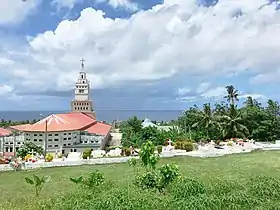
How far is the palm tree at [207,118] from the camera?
36344mm

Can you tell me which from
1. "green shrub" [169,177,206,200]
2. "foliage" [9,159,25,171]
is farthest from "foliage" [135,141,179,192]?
"foliage" [9,159,25,171]

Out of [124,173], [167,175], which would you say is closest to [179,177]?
[167,175]

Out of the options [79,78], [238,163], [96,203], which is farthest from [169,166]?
[79,78]

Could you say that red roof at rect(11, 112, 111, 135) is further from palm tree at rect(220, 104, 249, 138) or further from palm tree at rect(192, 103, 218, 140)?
palm tree at rect(220, 104, 249, 138)

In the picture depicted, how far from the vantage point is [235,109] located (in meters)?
37.1

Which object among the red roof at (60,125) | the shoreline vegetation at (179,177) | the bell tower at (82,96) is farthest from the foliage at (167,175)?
the bell tower at (82,96)

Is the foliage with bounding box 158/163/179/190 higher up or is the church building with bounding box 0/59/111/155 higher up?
the church building with bounding box 0/59/111/155

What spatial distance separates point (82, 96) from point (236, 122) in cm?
1967

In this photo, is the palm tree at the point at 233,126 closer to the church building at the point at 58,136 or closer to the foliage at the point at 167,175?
the church building at the point at 58,136

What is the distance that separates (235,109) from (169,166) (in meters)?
27.8

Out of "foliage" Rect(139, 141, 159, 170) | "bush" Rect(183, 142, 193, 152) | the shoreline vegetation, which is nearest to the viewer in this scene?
the shoreline vegetation

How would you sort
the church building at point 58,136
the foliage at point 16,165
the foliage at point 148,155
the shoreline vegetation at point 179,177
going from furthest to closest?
the church building at point 58,136 < the foliage at point 16,165 < the foliage at point 148,155 < the shoreline vegetation at point 179,177

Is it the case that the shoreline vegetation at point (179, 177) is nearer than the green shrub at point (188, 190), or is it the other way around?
the shoreline vegetation at point (179, 177)

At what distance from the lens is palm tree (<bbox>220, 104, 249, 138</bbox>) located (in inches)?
1389
